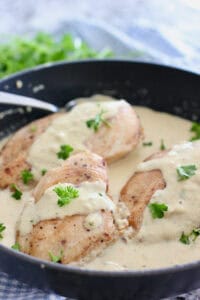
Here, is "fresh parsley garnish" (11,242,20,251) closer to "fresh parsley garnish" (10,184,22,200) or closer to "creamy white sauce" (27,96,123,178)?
"fresh parsley garnish" (10,184,22,200)

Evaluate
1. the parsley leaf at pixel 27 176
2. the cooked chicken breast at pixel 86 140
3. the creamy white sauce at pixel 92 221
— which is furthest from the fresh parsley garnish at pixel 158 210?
the parsley leaf at pixel 27 176

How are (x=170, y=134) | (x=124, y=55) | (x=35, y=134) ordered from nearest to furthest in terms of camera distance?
(x=35, y=134)
(x=170, y=134)
(x=124, y=55)

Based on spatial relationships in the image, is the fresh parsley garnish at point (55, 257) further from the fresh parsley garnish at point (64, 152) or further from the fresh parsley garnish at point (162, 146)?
the fresh parsley garnish at point (162, 146)

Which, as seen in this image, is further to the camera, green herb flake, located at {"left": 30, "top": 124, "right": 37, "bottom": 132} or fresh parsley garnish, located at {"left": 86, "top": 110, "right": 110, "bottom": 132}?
green herb flake, located at {"left": 30, "top": 124, "right": 37, "bottom": 132}

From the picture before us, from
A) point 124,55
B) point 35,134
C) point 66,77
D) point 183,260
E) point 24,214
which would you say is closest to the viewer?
point 183,260

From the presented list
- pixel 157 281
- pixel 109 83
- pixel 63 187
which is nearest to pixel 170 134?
Answer: pixel 109 83

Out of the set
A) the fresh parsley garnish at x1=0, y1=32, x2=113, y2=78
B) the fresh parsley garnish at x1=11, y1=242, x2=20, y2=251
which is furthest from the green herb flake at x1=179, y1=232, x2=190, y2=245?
the fresh parsley garnish at x1=0, y1=32, x2=113, y2=78

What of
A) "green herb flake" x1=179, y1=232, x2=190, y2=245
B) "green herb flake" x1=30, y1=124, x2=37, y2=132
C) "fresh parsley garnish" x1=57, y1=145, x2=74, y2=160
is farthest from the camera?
"green herb flake" x1=30, y1=124, x2=37, y2=132

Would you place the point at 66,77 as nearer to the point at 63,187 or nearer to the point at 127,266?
the point at 63,187
